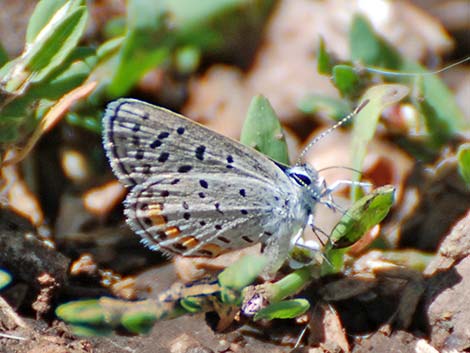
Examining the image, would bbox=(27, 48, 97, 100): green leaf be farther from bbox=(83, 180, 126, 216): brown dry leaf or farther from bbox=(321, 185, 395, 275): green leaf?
bbox=(321, 185, 395, 275): green leaf

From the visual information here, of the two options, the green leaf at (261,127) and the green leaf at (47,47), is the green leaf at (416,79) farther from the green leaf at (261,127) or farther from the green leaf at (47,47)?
the green leaf at (47,47)

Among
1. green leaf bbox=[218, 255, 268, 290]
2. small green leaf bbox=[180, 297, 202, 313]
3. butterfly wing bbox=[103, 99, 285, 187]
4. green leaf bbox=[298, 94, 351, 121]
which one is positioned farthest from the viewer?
green leaf bbox=[298, 94, 351, 121]

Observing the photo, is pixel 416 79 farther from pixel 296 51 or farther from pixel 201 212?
pixel 201 212

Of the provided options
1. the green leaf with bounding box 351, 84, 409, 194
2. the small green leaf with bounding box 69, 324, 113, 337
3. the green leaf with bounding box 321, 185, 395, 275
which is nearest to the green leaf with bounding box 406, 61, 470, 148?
the green leaf with bounding box 351, 84, 409, 194

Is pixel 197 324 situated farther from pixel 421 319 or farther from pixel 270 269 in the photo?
pixel 421 319

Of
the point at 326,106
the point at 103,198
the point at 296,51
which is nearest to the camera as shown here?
the point at 103,198

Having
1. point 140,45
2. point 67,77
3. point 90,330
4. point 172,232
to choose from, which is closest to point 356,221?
point 172,232
